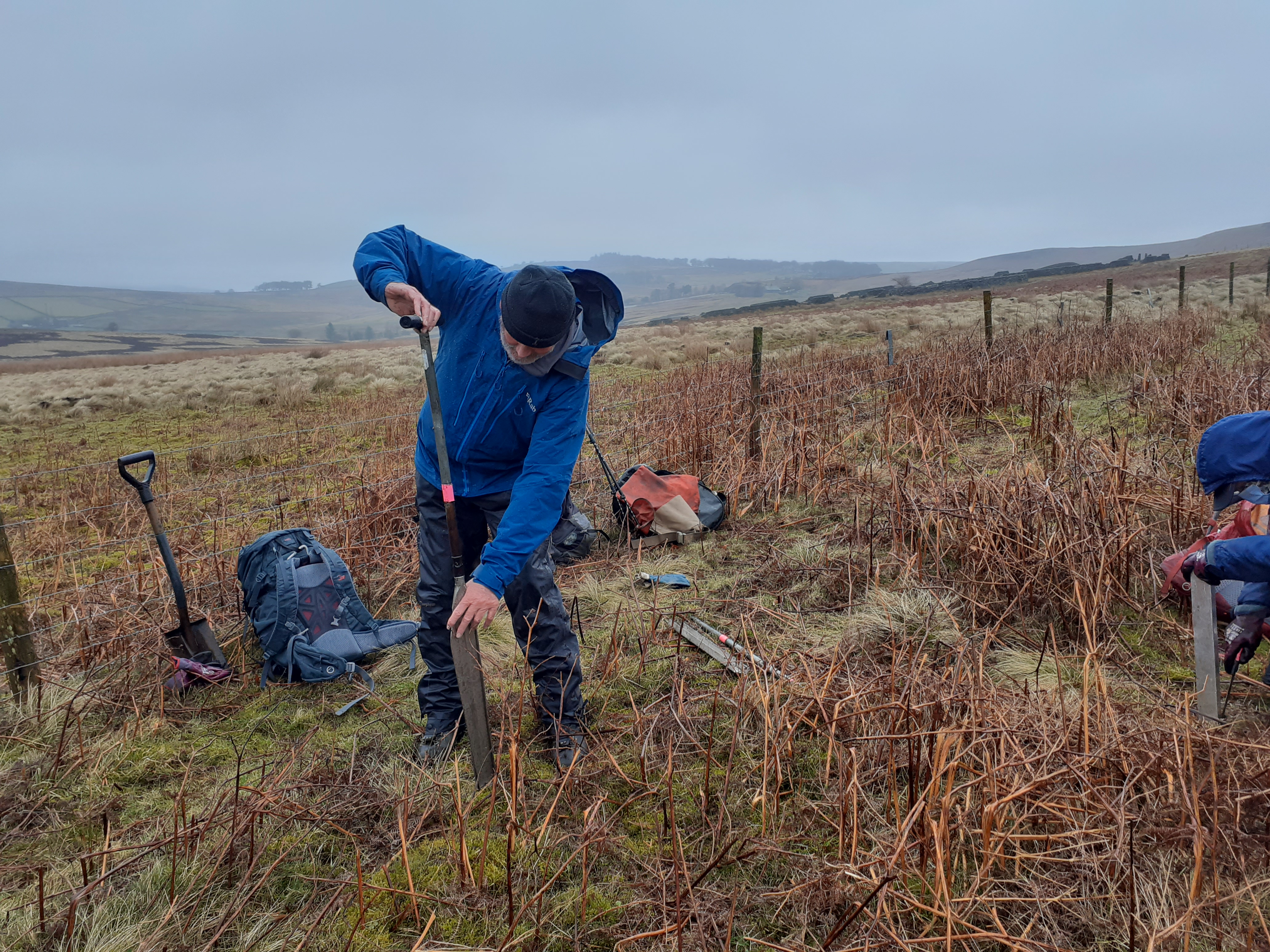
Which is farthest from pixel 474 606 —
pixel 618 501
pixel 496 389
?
pixel 618 501

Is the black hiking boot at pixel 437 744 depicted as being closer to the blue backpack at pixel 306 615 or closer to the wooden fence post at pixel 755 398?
the blue backpack at pixel 306 615

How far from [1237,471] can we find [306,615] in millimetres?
3687

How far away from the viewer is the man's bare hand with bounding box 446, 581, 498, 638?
6.81ft

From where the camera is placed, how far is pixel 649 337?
29.4 meters

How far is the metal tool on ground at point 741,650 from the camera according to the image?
243 centimetres

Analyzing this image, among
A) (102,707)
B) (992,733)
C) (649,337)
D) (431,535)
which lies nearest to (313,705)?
(102,707)

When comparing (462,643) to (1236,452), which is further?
(1236,452)

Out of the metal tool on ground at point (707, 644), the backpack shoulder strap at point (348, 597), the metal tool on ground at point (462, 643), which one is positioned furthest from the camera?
the backpack shoulder strap at point (348, 597)

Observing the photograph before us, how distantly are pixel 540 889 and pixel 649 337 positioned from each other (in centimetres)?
2838

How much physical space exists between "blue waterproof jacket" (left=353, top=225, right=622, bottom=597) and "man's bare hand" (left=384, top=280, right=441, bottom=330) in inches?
2.1

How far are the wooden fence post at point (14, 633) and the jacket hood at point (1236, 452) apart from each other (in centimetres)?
457

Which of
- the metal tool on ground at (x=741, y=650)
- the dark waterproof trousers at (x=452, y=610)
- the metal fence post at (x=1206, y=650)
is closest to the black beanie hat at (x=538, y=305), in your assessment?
the dark waterproof trousers at (x=452, y=610)

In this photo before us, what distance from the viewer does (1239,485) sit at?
256 centimetres

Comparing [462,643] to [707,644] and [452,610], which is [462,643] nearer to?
[452,610]
